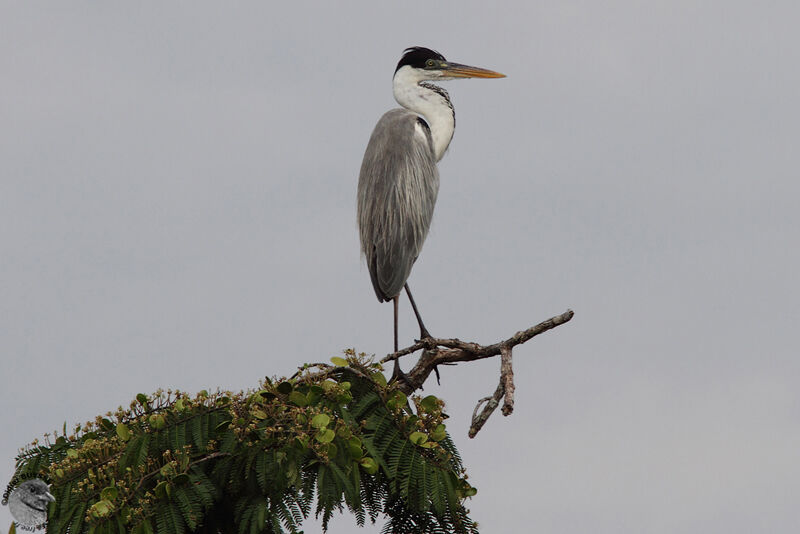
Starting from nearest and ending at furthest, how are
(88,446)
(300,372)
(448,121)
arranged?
1. (88,446)
2. (300,372)
3. (448,121)

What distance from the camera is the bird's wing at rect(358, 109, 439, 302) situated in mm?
9344

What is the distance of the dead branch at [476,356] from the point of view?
7.43m

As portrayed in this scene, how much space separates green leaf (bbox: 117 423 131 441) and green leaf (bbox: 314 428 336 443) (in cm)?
135

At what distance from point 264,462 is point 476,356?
9.14 feet

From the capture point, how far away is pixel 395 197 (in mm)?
9625

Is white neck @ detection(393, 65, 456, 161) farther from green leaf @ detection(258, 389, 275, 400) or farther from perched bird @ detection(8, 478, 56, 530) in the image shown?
perched bird @ detection(8, 478, 56, 530)

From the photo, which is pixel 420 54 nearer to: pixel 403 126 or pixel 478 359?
pixel 403 126

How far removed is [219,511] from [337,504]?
0.96m

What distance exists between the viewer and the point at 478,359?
8281mm

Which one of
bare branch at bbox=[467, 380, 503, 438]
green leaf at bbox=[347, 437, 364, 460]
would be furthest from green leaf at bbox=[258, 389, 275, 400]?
bare branch at bbox=[467, 380, 503, 438]

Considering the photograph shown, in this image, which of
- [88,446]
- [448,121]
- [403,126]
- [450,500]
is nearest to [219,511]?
[88,446]

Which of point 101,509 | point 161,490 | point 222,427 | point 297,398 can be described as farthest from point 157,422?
point 297,398

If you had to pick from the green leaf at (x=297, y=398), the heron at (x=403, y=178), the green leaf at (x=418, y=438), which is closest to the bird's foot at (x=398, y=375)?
the heron at (x=403, y=178)

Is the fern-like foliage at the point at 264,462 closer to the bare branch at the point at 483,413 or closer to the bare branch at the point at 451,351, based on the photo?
the bare branch at the point at 483,413
